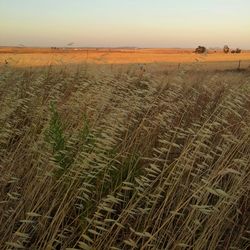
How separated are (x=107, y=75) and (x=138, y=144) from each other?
2634 millimetres

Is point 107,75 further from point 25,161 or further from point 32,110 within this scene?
point 25,161

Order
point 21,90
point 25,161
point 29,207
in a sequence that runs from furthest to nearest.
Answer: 1. point 21,90
2. point 25,161
3. point 29,207

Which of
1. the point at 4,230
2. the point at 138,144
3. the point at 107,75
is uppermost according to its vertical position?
the point at 107,75

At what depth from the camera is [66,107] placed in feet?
17.7

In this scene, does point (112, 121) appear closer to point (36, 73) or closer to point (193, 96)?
point (193, 96)

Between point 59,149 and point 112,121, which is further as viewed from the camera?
point 112,121

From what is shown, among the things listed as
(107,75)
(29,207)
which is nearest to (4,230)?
(29,207)

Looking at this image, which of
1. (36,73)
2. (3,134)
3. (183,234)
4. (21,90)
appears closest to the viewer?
(183,234)

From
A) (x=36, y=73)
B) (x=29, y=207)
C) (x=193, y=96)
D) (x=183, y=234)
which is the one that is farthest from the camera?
(x=36, y=73)

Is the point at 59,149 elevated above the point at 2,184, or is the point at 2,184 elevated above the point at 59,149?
the point at 59,149

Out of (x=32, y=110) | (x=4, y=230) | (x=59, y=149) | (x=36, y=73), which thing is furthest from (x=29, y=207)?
(x=36, y=73)

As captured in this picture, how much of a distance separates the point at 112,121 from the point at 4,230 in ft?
4.85

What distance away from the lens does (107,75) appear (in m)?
6.43

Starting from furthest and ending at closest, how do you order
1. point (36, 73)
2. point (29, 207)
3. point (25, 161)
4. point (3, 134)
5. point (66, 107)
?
point (36, 73) < point (66, 107) < point (3, 134) < point (25, 161) < point (29, 207)
